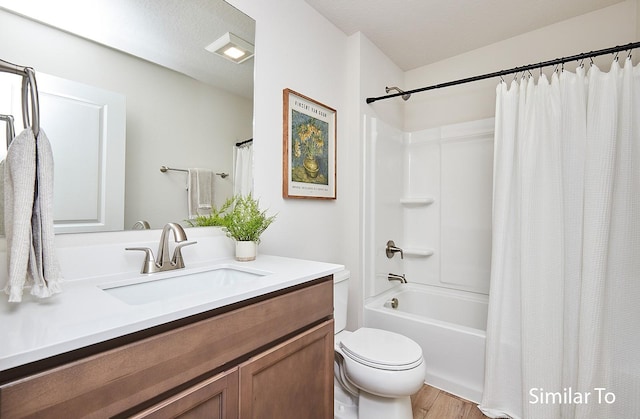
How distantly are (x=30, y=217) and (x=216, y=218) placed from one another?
0.72 m

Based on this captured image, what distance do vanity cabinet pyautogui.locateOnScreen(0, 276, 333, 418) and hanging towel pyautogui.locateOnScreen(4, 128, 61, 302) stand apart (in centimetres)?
29

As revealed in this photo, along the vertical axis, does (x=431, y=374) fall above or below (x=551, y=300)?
below

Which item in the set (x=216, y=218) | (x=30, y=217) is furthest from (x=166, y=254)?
(x=30, y=217)

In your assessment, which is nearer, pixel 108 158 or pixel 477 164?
pixel 108 158

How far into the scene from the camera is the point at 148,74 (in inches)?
46.9

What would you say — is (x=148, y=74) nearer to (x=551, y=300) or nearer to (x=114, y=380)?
(x=114, y=380)

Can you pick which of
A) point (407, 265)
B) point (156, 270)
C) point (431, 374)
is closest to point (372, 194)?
point (407, 265)

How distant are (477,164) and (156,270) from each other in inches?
90.3

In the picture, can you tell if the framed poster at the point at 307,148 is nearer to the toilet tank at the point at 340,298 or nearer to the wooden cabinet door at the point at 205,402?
the toilet tank at the point at 340,298

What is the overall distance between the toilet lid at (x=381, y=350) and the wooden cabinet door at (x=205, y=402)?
0.75 metres

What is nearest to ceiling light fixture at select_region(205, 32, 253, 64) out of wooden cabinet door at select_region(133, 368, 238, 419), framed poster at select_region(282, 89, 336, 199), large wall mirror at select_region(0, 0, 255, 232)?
large wall mirror at select_region(0, 0, 255, 232)

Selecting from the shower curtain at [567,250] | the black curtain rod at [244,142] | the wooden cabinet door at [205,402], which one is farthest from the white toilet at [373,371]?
the black curtain rod at [244,142]

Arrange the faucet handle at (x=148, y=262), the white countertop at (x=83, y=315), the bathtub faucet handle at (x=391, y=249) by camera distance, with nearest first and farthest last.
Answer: the white countertop at (x=83, y=315)
the faucet handle at (x=148, y=262)
the bathtub faucet handle at (x=391, y=249)

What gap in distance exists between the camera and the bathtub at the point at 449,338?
1.78 meters
